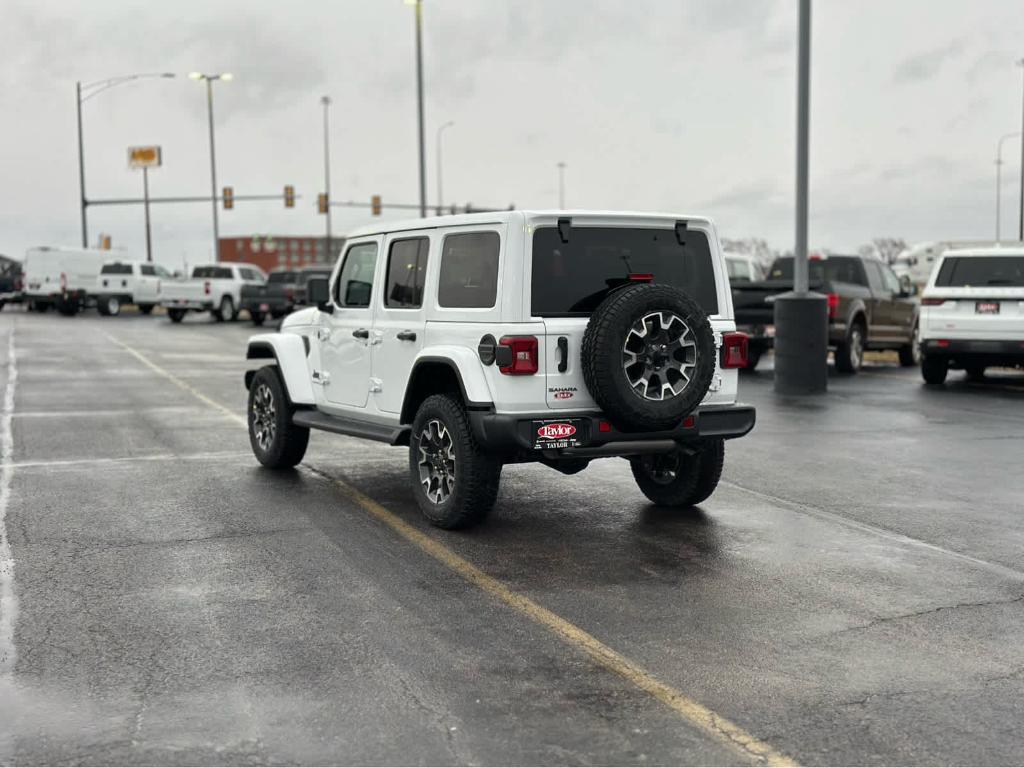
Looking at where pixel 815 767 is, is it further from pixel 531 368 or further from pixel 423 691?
pixel 531 368

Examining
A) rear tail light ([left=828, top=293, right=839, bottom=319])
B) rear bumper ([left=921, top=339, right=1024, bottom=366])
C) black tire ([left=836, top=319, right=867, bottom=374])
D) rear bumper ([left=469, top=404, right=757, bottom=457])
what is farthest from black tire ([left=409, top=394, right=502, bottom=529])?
black tire ([left=836, top=319, right=867, bottom=374])

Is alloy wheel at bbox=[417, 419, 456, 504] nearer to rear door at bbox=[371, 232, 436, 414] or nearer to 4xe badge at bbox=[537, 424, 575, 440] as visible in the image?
rear door at bbox=[371, 232, 436, 414]

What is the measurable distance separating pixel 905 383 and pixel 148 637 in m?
15.0

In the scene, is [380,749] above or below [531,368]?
below

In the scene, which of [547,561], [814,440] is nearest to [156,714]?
[547,561]

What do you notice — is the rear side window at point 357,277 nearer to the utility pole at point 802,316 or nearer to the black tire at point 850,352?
the utility pole at point 802,316

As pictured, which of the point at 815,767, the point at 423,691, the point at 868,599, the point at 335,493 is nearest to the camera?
the point at 815,767

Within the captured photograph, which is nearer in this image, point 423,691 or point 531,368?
point 423,691

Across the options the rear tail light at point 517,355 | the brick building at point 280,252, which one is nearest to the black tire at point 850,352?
the rear tail light at point 517,355

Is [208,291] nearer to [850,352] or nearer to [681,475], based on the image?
[850,352]

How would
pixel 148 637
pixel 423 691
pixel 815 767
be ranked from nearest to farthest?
1. pixel 815 767
2. pixel 423 691
3. pixel 148 637

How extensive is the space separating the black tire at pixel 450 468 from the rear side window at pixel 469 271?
63 centimetres

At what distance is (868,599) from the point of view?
6090 mm

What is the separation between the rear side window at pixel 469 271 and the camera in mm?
7457
